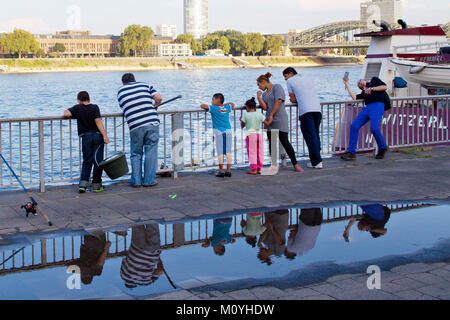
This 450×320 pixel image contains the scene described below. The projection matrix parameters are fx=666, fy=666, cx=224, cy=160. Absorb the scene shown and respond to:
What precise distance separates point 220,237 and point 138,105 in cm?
347

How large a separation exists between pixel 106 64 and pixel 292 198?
165m

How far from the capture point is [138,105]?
390 inches

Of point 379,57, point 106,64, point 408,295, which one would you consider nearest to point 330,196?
point 408,295

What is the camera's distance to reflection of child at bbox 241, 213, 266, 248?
23.0ft

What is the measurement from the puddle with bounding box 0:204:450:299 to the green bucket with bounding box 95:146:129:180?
7.71 ft

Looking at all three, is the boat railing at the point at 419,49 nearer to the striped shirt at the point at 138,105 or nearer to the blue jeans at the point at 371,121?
the blue jeans at the point at 371,121

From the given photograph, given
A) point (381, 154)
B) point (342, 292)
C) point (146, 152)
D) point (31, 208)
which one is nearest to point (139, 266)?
point (342, 292)

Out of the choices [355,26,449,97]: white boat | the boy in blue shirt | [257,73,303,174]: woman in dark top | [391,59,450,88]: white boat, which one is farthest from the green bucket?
[355,26,449,97]: white boat

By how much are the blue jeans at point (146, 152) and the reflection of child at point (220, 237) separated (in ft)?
7.98

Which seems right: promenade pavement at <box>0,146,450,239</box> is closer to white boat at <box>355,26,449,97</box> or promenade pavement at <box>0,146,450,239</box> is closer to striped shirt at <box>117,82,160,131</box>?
striped shirt at <box>117,82,160,131</box>

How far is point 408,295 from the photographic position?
505 cm

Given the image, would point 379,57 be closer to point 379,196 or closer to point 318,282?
point 379,196

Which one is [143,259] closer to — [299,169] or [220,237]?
[220,237]

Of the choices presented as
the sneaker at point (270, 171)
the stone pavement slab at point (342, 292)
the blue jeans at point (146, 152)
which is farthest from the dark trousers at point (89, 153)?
the stone pavement slab at point (342, 292)
